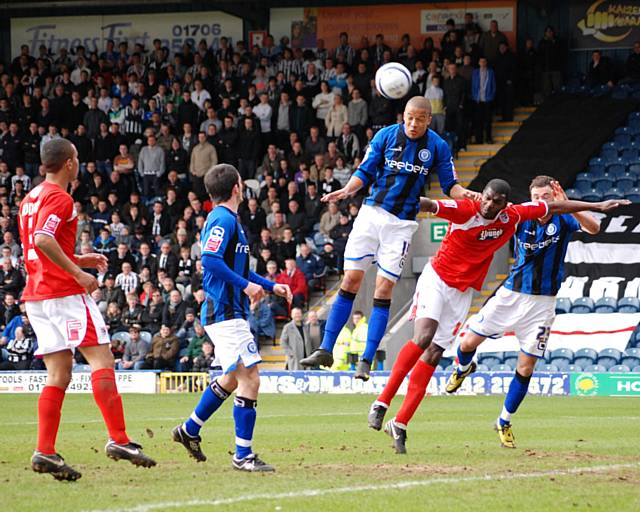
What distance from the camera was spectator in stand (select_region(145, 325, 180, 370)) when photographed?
995 inches

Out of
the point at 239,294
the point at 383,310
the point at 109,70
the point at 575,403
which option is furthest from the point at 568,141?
the point at 239,294

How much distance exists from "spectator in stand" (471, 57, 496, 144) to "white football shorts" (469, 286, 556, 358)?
18393 mm

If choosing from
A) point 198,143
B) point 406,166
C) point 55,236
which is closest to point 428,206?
point 406,166

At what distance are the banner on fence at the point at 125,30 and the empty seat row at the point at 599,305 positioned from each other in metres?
16.8

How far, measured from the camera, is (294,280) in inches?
1001

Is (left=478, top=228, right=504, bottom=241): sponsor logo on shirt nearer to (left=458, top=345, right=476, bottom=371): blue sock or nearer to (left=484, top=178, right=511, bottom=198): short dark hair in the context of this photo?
(left=484, top=178, right=511, bottom=198): short dark hair

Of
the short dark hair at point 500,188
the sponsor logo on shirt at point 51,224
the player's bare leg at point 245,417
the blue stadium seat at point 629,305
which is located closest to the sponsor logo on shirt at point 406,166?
the short dark hair at point 500,188

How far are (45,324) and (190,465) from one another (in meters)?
1.97

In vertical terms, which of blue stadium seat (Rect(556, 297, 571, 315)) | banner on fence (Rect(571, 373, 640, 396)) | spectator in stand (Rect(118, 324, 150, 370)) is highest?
blue stadium seat (Rect(556, 297, 571, 315))

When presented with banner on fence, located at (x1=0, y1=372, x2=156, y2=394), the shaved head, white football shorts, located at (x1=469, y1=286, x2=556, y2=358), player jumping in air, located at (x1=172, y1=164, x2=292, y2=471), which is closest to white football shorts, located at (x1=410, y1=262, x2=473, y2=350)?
white football shorts, located at (x1=469, y1=286, x2=556, y2=358)

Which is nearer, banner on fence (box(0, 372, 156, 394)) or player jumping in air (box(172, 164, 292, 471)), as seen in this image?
player jumping in air (box(172, 164, 292, 471))

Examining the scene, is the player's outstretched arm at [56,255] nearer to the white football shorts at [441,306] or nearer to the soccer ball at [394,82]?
the white football shorts at [441,306]

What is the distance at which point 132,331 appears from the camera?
1017 inches

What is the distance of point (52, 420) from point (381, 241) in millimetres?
4140
